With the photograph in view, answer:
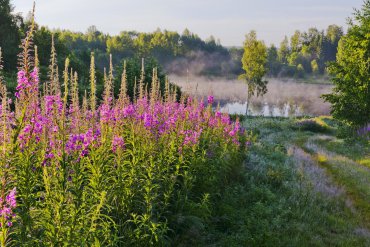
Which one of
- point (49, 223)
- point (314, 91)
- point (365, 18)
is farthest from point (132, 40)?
point (49, 223)

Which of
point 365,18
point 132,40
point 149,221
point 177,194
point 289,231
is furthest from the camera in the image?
point 132,40

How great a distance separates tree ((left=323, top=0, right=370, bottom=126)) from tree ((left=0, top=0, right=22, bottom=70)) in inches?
962

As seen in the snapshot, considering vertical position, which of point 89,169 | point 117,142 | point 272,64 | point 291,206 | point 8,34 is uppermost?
point 272,64

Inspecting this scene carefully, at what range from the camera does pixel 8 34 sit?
26.9m

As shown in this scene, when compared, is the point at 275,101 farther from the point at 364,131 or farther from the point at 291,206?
the point at 291,206

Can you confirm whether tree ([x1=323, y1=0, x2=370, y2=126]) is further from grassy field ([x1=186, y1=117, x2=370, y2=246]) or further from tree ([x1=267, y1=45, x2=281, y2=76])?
tree ([x1=267, y1=45, x2=281, y2=76])

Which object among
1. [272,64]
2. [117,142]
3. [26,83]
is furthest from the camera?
[272,64]

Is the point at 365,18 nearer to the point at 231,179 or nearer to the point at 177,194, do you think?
the point at 231,179

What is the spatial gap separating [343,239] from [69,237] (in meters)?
6.97

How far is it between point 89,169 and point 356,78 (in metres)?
19.7

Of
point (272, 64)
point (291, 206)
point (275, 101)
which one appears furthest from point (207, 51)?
point (291, 206)

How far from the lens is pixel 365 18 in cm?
2088

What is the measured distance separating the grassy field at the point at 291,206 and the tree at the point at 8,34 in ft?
70.8

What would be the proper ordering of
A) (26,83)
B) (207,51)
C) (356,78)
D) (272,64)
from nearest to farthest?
A: 1. (26,83)
2. (356,78)
3. (272,64)
4. (207,51)
